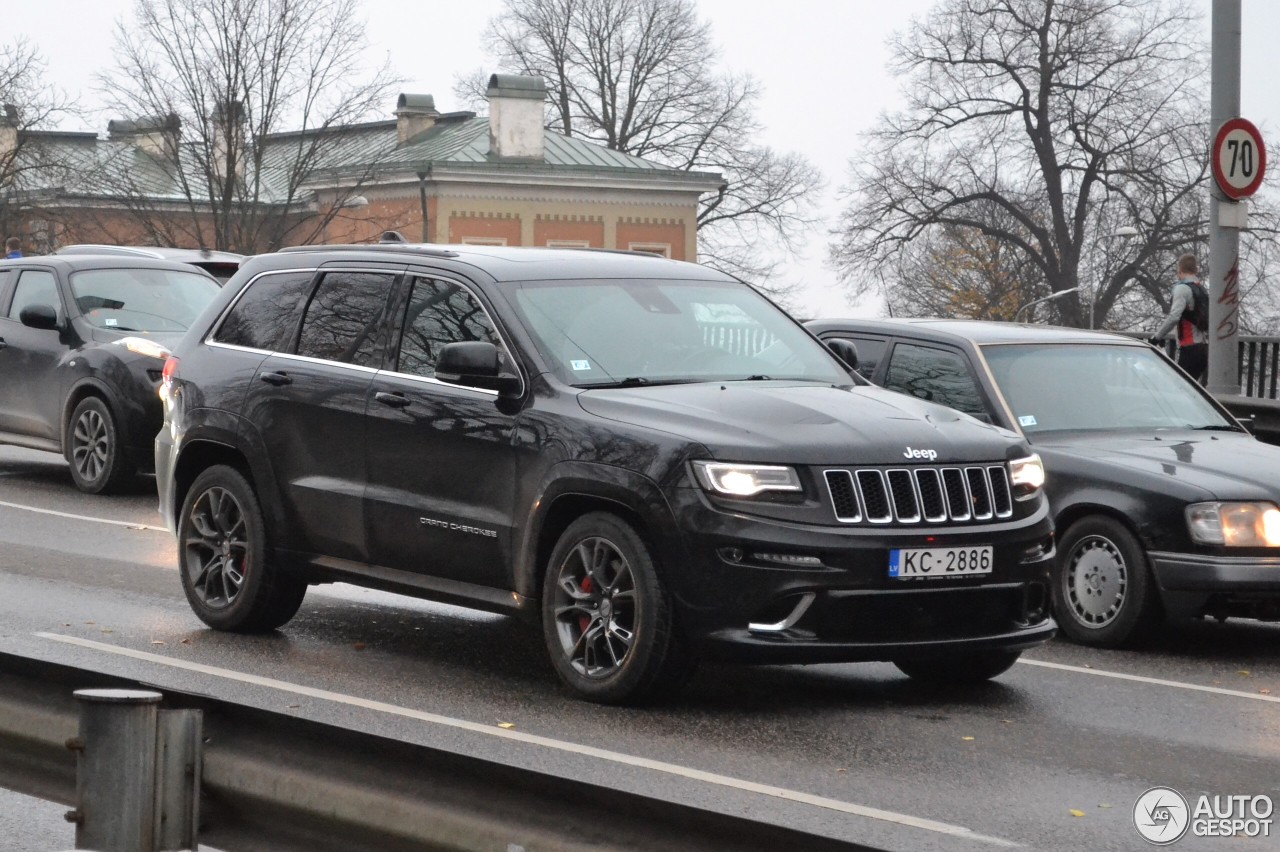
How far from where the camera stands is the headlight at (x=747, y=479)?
688cm

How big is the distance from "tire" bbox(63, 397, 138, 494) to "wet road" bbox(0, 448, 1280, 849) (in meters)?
4.55

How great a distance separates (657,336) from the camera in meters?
8.00

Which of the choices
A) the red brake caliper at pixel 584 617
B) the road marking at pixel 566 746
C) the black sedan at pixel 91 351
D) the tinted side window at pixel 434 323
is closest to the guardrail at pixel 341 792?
the road marking at pixel 566 746

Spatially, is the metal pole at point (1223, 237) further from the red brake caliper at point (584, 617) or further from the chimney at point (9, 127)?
the chimney at point (9, 127)

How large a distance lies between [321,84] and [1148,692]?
5128 centimetres

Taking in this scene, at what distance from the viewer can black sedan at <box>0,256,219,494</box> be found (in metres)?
15.0

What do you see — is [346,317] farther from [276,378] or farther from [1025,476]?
[1025,476]

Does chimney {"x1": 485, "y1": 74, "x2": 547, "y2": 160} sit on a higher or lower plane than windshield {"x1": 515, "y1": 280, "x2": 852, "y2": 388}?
higher

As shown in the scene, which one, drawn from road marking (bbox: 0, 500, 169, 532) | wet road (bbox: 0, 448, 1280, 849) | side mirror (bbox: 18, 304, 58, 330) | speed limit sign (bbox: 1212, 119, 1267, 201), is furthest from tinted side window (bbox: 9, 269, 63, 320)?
speed limit sign (bbox: 1212, 119, 1267, 201)

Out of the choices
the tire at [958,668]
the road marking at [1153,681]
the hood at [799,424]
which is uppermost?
the hood at [799,424]

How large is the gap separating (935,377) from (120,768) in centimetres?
722

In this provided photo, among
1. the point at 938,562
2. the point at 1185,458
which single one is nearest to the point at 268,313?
the point at 938,562

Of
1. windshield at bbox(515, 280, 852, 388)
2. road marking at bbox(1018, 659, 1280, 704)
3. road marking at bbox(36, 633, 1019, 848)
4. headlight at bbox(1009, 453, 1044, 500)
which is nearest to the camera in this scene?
road marking at bbox(36, 633, 1019, 848)

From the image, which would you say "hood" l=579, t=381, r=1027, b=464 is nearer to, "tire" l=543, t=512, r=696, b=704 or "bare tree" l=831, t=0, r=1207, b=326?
"tire" l=543, t=512, r=696, b=704
